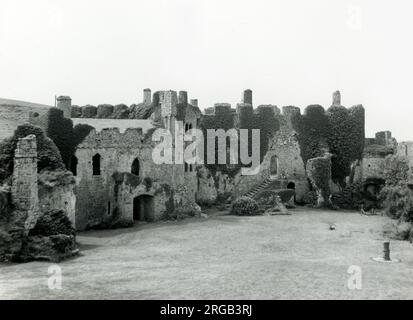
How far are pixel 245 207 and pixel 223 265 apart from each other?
1568 cm

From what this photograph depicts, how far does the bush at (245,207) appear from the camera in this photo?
116 ft

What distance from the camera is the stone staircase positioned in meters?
39.2

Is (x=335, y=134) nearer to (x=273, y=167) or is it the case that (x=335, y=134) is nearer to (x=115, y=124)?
(x=273, y=167)

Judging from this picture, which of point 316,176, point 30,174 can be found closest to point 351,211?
point 316,176

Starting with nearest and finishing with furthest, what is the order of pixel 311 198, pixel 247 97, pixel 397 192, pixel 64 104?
pixel 397 192
pixel 64 104
pixel 311 198
pixel 247 97

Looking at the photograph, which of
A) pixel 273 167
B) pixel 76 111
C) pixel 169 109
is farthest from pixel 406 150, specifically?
pixel 76 111

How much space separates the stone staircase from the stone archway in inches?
374

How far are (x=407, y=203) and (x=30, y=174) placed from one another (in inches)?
845

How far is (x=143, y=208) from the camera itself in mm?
33625

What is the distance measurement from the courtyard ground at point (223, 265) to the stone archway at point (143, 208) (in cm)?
207

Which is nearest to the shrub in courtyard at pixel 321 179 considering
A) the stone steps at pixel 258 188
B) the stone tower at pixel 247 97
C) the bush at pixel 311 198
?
the bush at pixel 311 198

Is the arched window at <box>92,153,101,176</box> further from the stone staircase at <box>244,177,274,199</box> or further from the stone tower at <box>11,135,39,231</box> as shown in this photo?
the stone staircase at <box>244,177,274,199</box>
